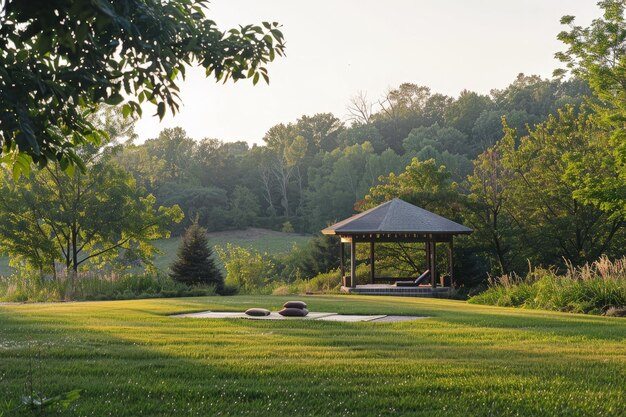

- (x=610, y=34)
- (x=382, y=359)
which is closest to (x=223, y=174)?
(x=610, y=34)

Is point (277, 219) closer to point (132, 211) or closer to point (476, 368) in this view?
point (132, 211)

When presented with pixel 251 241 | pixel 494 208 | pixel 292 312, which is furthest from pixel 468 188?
pixel 251 241

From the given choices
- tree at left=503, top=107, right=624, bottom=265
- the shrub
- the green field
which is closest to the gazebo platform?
tree at left=503, top=107, right=624, bottom=265

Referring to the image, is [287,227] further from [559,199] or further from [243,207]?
[559,199]

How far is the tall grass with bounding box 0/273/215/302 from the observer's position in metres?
20.4

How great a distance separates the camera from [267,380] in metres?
5.86

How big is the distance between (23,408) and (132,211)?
70.9 ft

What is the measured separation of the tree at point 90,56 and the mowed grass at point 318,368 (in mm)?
2091

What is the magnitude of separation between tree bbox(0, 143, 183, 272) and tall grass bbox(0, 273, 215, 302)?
296cm

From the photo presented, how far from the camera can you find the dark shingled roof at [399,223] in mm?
24609

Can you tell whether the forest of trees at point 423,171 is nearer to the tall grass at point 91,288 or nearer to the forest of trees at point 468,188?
the forest of trees at point 468,188

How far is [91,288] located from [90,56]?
1823cm

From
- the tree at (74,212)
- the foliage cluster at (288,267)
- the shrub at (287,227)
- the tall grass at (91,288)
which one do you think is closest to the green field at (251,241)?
the shrub at (287,227)

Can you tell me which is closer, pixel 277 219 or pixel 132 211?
pixel 132 211
